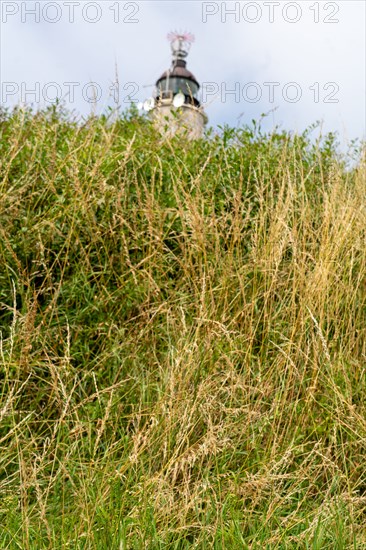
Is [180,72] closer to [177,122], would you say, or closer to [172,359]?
[177,122]

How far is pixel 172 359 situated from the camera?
2223 millimetres

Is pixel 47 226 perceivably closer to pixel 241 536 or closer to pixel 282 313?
pixel 282 313

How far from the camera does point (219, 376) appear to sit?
2332 mm

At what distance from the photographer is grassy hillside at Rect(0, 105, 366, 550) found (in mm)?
1799

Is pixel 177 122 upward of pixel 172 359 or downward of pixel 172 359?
upward

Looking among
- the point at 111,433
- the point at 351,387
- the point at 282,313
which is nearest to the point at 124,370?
the point at 111,433

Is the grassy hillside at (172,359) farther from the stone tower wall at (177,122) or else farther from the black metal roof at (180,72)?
the black metal roof at (180,72)

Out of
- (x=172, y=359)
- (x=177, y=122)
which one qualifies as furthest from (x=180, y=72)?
(x=172, y=359)

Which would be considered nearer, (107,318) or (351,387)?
(351,387)

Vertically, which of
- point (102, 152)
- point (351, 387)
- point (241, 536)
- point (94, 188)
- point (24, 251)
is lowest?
point (241, 536)

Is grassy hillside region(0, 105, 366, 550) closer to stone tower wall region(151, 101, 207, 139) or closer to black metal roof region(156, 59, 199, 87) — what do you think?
stone tower wall region(151, 101, 207, 139)

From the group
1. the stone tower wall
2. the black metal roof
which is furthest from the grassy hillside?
the black metal roof

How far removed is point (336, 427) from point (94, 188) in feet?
5.66

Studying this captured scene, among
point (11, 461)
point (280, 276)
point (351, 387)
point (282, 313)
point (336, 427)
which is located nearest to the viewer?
point (11, 461)
